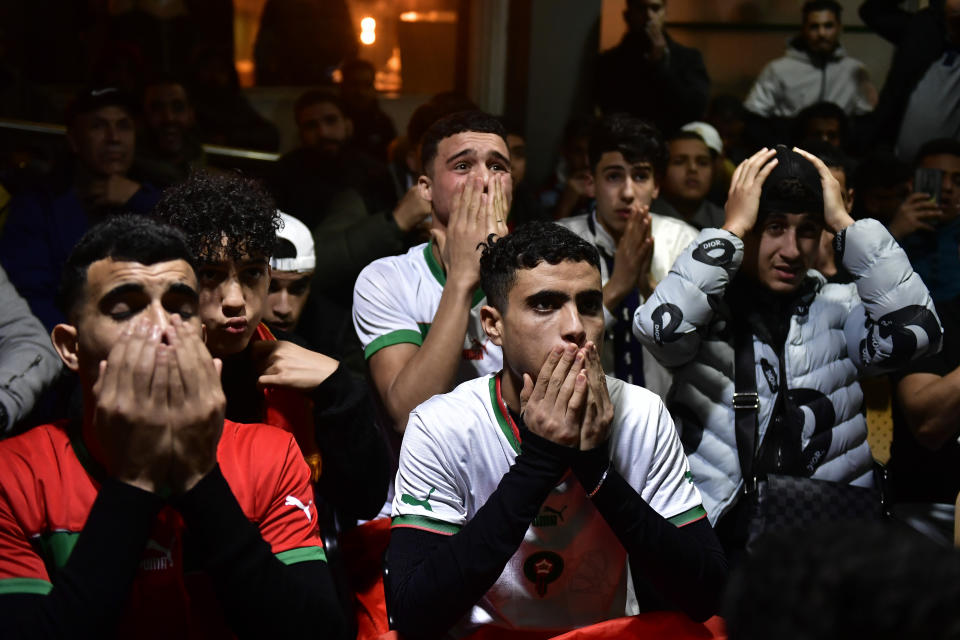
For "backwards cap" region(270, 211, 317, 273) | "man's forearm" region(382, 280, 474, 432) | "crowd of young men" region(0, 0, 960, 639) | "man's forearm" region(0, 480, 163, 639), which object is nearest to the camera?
"man's forearm" region(0, 480, 163, 639)

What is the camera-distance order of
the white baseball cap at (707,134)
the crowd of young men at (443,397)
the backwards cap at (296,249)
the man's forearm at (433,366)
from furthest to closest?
1. the white baseball cap at (707,134)
2. the backwards cap at (296,249)
3. the man's forearm at (433,366)
4. the crowd of young men at (443,397)

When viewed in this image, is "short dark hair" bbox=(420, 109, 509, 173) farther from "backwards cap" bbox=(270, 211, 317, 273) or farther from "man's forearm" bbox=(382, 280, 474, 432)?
"man's forearm" bbox=(382, 280, 474, 432)

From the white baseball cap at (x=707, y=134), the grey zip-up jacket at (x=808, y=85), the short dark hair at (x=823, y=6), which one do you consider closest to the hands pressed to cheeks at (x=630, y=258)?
the white baseball cap at (x=707, y=134)

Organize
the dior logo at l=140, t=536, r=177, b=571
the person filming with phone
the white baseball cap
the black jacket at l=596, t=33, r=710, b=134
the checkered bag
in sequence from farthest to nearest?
the black jacket at l=596, t=33, r=710, b=134 → the white baseball cap → the person filming with phone → the checkered bag → the dior logo at l=140, t=536, r=177, b=571

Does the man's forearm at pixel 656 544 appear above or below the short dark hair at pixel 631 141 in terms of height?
below

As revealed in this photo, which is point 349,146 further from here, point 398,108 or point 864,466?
point 864,466

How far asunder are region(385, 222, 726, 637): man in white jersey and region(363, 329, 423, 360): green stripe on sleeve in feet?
1.34

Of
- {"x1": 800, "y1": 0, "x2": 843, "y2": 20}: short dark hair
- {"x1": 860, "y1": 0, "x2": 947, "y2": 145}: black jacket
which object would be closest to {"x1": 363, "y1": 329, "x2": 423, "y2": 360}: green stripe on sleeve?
{"x1": 860, "y1": 0, "x2": 947, "y2": 145}: black jacket

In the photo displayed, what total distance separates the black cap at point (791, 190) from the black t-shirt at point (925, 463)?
0.58 meters

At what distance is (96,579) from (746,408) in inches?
65.8

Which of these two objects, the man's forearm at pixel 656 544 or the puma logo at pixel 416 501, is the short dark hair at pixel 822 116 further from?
the puma logo at pixel 416 501

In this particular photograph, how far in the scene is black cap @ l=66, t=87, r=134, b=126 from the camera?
12.3 feet

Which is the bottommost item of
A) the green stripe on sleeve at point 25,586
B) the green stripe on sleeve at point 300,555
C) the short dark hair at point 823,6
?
the green stripe on sleeve at point 300,555

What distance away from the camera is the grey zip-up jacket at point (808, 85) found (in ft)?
18.0
